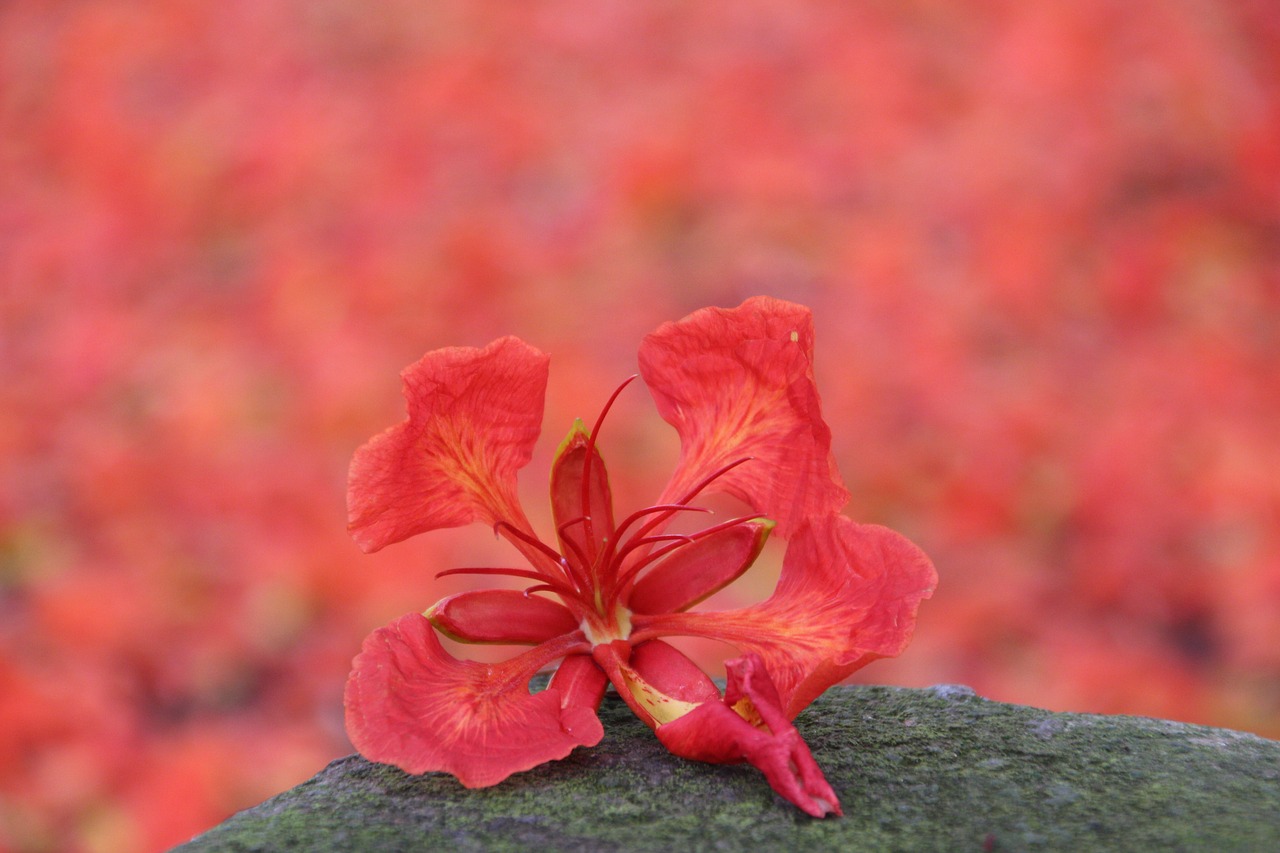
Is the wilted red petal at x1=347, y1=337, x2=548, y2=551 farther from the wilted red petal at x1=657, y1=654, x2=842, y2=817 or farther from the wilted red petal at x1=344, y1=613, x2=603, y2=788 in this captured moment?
the wilted red petal at x1=657, y1=654, x2=842, y2=817

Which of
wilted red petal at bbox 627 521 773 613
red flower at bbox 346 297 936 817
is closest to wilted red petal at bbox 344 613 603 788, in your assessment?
red flower at bbox 346 297 936 817

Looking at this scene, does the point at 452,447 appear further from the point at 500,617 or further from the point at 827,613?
the point at 827,613

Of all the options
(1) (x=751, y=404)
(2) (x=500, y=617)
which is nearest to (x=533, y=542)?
(2) (x=500, y=617)

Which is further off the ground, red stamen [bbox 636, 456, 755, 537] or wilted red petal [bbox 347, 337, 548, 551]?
wilted red petal [bbox 347, 337, 548, 551]

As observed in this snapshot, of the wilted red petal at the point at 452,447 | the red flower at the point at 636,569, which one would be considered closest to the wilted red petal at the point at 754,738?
the red flower at the point at 636,569

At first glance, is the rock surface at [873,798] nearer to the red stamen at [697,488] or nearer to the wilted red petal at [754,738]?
the wilted red petal at [754,738]

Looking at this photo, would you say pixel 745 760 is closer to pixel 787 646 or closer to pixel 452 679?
pixel 787 646

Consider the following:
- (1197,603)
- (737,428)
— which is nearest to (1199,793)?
(737,428)
